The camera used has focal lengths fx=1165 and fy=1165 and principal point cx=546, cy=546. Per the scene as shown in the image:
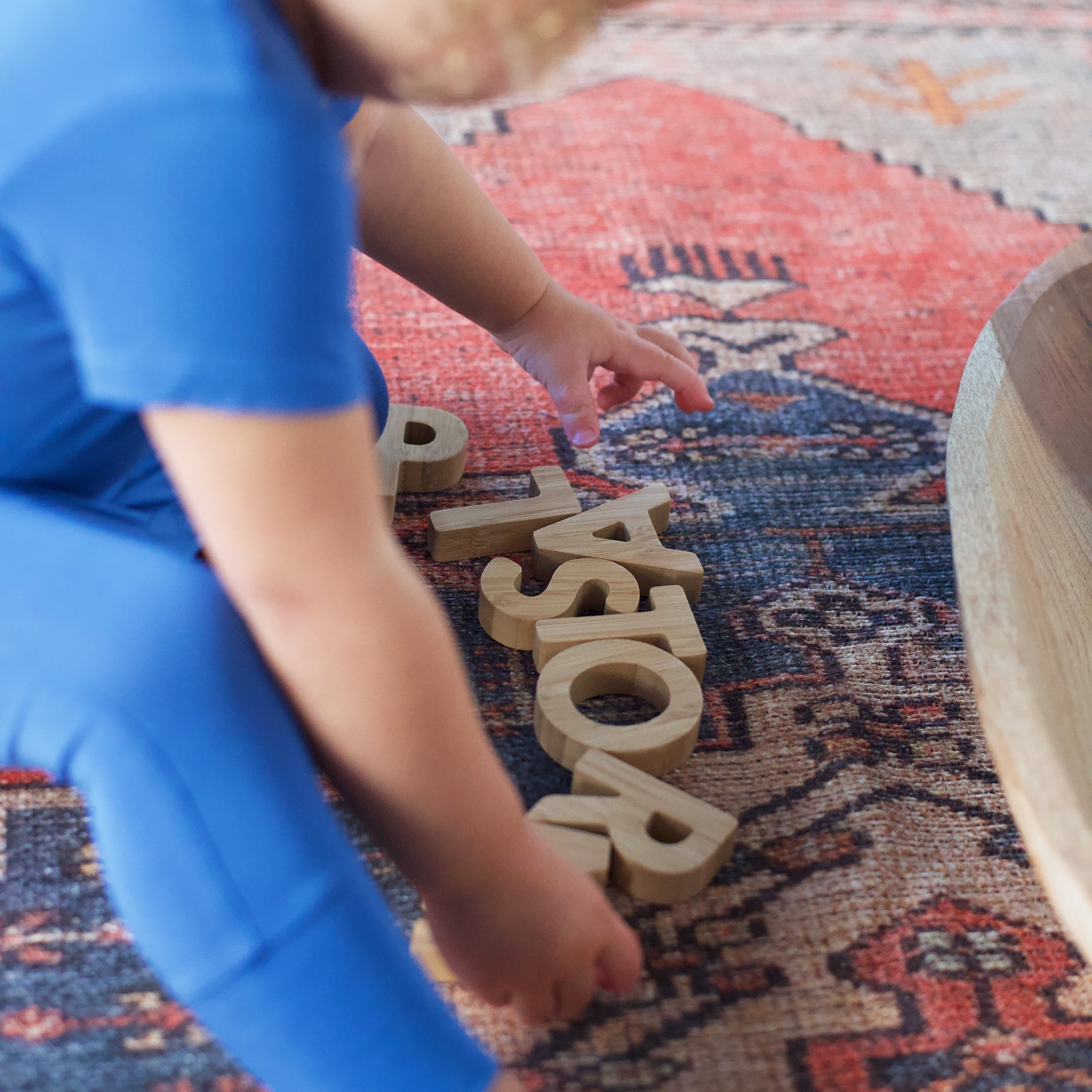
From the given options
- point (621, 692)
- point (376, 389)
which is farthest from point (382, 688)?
point (376, 389)

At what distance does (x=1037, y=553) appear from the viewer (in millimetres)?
670

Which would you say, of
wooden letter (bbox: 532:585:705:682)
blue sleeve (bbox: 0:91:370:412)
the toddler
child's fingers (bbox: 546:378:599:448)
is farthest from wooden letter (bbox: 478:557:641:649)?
blue sleeve (bbox: 0:91:370:412)

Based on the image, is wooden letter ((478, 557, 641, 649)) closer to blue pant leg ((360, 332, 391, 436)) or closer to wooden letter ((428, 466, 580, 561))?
wooden letter ((428, 466, 580, 561))

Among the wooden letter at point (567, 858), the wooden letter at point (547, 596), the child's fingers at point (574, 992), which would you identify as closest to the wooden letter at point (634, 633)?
the wooden letter at point (547, 596)

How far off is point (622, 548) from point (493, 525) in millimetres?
99

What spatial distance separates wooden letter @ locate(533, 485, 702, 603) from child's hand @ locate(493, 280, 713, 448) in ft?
0.22

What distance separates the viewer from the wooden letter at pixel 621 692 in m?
0.72

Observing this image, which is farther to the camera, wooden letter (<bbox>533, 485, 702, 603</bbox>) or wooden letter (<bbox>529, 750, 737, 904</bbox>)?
wooden letter (<bbox>533, 485, 702, 603</bbox>)

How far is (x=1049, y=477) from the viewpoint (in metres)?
0.73

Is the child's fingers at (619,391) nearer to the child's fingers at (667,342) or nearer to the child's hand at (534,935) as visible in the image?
the child's fingers at (667,342)

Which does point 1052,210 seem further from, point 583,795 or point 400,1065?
point 400,1065

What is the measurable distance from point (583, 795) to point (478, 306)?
0.39m

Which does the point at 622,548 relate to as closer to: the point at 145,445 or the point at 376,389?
the point at 376,389

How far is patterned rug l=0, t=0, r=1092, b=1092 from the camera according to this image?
0.60 metres
